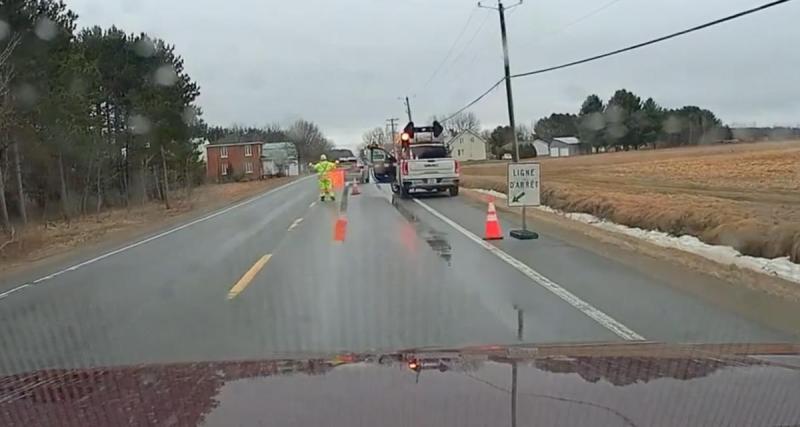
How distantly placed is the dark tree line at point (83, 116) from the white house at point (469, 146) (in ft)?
273

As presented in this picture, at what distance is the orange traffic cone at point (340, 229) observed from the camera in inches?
686

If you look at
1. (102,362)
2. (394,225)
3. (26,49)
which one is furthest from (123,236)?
(102,362)

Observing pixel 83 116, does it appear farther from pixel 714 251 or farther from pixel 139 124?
pixel 714 251

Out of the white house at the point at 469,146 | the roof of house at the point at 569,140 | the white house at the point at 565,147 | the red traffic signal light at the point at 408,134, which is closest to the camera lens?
the red traffic signal light at the point at 408,134

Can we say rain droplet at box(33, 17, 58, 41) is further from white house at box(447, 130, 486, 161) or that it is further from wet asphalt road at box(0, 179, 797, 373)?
white house at box(447, 130, 486, 161)

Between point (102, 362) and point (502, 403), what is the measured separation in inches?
170

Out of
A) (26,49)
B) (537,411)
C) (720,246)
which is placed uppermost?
(26,49)

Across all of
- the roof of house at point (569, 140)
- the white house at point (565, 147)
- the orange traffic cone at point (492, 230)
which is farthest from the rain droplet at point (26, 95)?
the roof of house at point (569, 140)

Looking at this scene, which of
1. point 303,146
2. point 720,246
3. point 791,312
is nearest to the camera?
point 791,312

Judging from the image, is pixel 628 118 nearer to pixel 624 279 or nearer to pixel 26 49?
pixel 26 49

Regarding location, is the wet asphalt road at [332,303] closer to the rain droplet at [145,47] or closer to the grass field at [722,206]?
the grass field at [722,206]

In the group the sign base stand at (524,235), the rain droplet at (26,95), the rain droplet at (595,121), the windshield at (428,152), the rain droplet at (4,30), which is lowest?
the sign base stand at (524,235)

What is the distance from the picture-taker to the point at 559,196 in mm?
26562

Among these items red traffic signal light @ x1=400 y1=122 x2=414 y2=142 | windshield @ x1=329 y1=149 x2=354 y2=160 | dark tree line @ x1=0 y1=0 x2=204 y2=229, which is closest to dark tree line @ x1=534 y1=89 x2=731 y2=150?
windshield @ x1=329 y1=149 x2=354 y2=160
